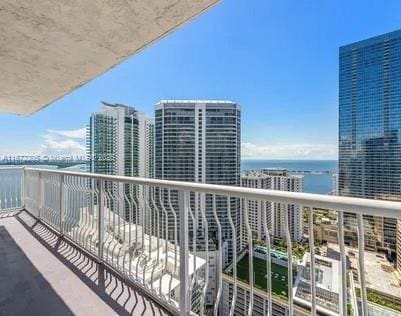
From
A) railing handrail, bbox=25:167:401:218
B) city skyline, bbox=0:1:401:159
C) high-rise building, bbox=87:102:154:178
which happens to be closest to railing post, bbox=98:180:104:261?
railing handrail, bbox=25:167:401:218

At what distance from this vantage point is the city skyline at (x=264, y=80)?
11.1 metres

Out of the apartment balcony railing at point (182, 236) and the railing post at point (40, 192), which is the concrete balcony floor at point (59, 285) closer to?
the apartment balcony railing at point (182, 236)

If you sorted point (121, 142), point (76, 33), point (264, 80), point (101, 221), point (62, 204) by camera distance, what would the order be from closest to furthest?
point (76, 33) < point (101, 221) < point (62, 204) < point (121, 142) < point (264, 80)

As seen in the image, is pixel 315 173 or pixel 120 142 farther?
pixel 120 142

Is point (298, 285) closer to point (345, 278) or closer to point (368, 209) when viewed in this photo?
point (345, 278)

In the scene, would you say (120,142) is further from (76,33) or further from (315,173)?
(76,33)

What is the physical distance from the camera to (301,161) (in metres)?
24.9

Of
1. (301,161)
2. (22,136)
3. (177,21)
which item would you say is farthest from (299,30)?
(22,136)

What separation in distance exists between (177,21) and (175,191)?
1577mm

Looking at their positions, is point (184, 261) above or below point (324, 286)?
below

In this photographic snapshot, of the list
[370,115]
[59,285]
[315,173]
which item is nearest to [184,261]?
[59,285]

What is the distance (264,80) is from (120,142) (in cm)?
1546

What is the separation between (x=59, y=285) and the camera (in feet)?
8.57

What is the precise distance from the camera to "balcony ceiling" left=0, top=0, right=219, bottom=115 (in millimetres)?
2035
